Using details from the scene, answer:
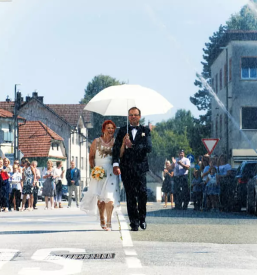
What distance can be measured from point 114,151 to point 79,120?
299 feet

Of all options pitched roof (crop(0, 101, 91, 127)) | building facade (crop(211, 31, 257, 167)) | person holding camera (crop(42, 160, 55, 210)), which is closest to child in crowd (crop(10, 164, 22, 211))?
person holding camera (crop(42, 160, 55, 210))

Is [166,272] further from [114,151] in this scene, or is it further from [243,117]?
[243,117]

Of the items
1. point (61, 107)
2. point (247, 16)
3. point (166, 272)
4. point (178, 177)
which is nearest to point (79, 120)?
point (61, 107)

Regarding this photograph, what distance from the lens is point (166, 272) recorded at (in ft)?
26.6

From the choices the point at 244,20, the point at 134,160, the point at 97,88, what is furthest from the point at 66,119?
the point at 134,160

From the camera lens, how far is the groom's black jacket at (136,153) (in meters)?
13.7

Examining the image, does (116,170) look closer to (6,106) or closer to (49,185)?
(49,185)

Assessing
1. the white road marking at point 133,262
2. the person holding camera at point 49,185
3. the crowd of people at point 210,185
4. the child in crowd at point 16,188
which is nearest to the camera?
the white road marking at point 133,262

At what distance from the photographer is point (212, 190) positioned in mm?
25031

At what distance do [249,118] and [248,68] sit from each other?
3.10 m

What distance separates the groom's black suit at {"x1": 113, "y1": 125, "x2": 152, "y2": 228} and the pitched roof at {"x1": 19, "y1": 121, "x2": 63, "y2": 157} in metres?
77.5

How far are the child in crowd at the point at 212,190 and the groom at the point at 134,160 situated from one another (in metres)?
11.2

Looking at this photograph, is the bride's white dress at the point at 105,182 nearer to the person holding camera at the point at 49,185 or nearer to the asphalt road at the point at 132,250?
the asphalt road at the point at 132,250

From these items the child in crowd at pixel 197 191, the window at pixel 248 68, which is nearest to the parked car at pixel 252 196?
the child in crowd at pixel 197 191
